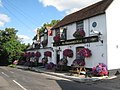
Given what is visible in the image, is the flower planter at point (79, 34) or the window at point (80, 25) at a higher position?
the window at point (80, 25)

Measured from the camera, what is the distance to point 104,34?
22.1 meters

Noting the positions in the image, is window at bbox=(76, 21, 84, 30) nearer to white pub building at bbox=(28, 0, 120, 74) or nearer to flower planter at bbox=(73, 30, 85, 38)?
white pub building at bbox=(28, 0, 120, 74)

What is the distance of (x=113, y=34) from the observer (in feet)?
72.9

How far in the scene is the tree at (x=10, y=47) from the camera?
5109 cm

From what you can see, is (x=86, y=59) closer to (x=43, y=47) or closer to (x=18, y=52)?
(x=43, y=47)

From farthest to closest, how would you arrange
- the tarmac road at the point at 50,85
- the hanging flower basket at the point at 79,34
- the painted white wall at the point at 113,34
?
the hanging flower basket at the point at 79,34 < the painted white wall at the point at 113,34 < the tarmac road at the point at 50,85

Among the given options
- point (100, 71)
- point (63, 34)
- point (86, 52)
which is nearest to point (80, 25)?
point (63, 34)

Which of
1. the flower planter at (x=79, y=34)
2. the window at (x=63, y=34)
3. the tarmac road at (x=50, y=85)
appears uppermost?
the window at (x=63, y=34)

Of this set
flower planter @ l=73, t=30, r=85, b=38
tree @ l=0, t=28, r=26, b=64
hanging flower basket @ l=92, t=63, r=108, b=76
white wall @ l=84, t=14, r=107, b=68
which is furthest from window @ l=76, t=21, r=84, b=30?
tree @ l=0, t=28, r=26, b=64

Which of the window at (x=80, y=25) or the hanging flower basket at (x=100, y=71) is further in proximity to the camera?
the window at (x=80, y=25)

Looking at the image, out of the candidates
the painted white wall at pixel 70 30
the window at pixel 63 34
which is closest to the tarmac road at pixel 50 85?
the painted white wall at pixel 70 30

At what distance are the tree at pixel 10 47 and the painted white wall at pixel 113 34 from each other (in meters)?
32.0

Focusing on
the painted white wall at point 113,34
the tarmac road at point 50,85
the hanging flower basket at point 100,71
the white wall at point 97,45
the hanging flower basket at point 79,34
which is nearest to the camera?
the tarmac road at point 50,85

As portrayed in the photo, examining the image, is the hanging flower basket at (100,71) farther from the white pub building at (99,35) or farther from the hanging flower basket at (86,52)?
the hanging flower basket at (86,52)
